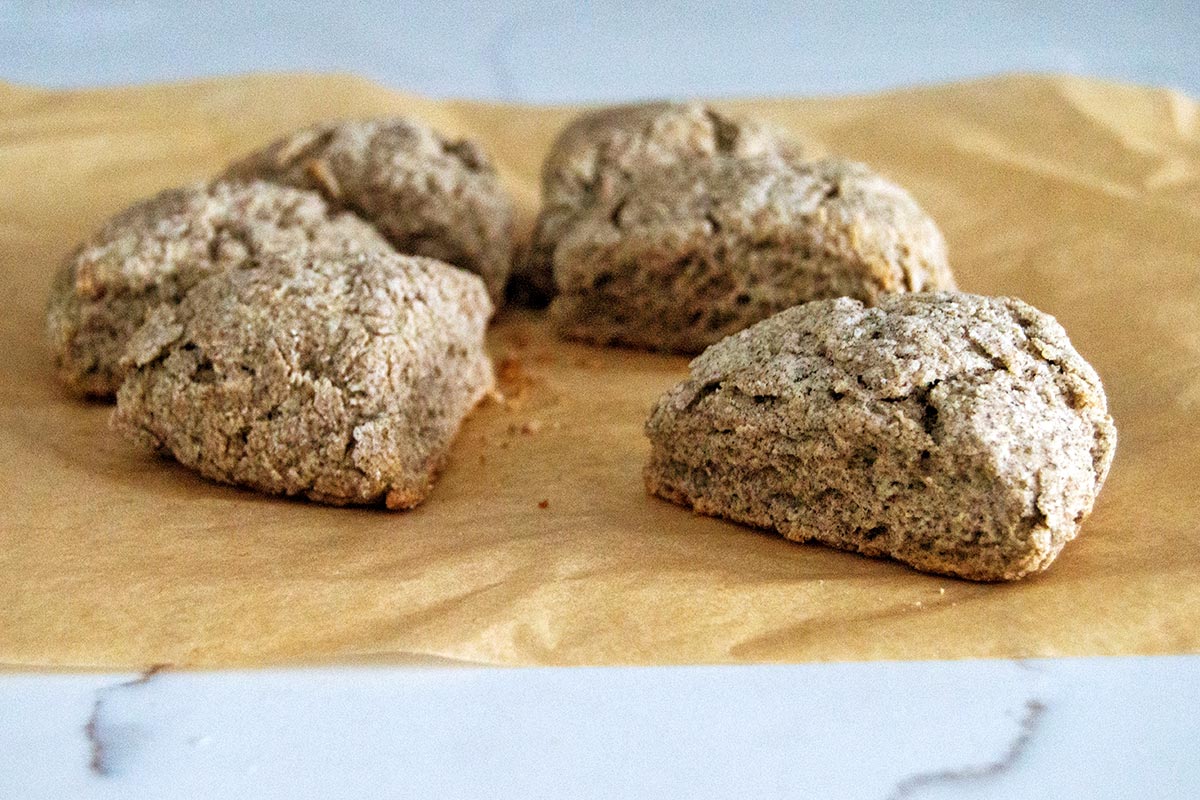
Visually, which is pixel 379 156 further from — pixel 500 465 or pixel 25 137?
pixel 25 137

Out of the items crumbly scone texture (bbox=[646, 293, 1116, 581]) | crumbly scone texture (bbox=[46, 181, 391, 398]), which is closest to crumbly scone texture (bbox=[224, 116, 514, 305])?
crumbly scone texture (bbox=[46, 181, 391, 398])

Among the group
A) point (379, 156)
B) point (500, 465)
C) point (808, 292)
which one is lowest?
point (500, 465)

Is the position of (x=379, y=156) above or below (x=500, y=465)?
Result: above

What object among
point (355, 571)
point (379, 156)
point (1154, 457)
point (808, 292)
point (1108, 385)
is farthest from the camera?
point (379, 156)

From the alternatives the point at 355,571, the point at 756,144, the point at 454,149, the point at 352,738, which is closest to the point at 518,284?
the point at 454,149

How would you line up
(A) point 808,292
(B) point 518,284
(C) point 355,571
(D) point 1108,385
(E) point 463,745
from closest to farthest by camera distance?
1. (E) point 463,745
2. (C) point 355,571
3. (D) point 1108,385
4. (A) point 808,292
5. (B) point 518,284

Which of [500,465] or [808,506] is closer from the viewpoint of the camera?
Result: [808,506]
